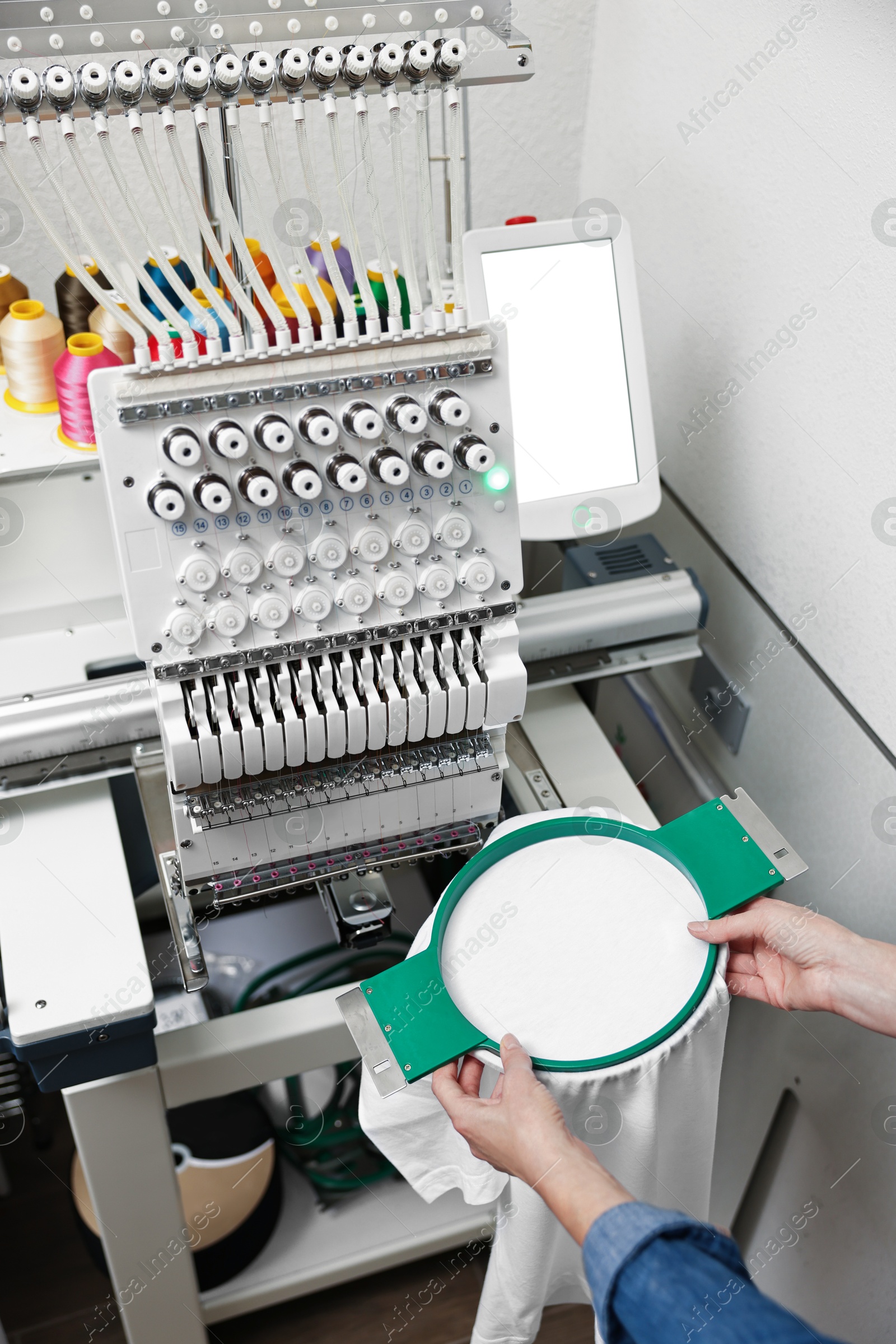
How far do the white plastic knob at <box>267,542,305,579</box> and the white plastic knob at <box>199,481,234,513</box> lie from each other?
0.07 meters

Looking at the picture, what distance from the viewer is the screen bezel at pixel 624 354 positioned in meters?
1.49

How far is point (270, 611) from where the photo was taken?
3.61 ft

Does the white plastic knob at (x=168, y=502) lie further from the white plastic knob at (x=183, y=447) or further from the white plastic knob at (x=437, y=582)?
the white plastic knob at (x=437, y=582)

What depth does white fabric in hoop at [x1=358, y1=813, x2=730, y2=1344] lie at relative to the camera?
1.00m

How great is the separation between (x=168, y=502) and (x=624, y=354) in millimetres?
802

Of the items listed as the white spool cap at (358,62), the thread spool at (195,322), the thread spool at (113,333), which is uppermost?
the white spool cap at (358,62)

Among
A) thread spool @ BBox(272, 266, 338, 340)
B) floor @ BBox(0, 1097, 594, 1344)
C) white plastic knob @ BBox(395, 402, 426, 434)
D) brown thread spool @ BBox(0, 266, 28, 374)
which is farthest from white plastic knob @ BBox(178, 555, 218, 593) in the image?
floor @ BBox(0, 1097, 594, 1344)

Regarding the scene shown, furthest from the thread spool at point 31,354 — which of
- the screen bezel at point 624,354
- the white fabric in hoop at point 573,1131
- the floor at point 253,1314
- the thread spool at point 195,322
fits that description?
the floor at point 253,1314

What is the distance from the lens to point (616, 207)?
1996mm

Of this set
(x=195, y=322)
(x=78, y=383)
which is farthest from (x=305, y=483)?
(x=78, y=383)

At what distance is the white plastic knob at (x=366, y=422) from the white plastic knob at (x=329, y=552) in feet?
0.35

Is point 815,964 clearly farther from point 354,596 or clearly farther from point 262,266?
point 262,266

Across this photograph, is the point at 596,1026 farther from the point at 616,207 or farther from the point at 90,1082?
the point at 616,207

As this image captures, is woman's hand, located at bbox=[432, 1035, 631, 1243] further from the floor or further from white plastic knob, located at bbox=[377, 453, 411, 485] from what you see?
the floor
